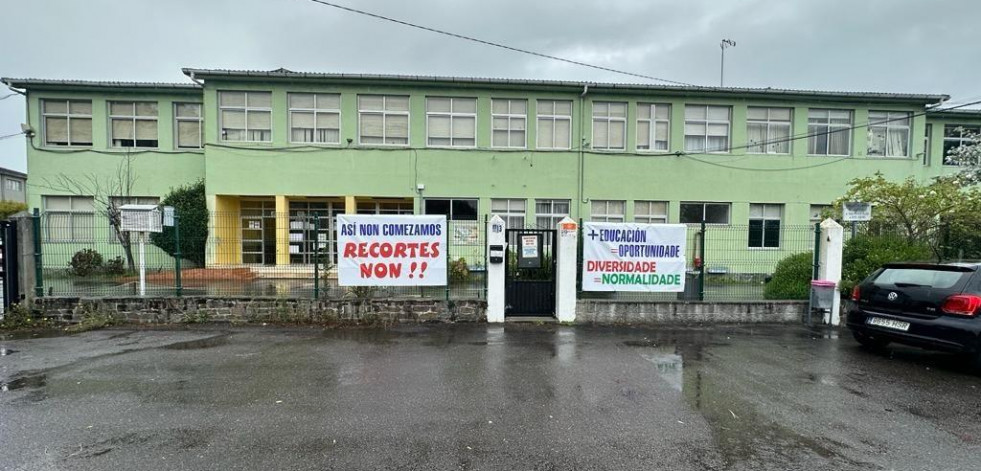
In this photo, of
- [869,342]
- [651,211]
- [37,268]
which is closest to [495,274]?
[869,342]

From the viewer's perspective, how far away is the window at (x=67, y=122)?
15.5 m

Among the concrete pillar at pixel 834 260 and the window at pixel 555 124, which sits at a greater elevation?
the window at pixel 555 124

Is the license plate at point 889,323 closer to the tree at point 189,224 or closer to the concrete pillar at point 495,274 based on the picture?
the concrete pillar at point 495,274

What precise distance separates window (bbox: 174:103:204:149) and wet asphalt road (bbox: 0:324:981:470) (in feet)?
35.7

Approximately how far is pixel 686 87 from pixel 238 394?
1652 cm

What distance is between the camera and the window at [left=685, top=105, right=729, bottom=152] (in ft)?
54.5

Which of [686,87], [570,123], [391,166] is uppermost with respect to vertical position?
[686,87]

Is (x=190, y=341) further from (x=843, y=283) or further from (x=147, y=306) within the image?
(x=843, y=283)

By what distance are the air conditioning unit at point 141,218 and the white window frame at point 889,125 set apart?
22435 mm

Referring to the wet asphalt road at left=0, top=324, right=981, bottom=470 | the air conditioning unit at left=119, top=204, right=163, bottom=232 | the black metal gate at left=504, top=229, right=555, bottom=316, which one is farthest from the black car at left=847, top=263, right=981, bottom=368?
the air conditioning unit at left=119, top=204, right=163, bottom=232

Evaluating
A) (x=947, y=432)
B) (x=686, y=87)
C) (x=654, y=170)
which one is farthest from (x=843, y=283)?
(x=686, y=87)

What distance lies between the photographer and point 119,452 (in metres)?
3.46

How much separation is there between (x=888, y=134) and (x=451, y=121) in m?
16.5

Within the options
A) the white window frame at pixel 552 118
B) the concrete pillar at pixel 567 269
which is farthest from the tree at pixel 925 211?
the white window frame at pixel 552 118
